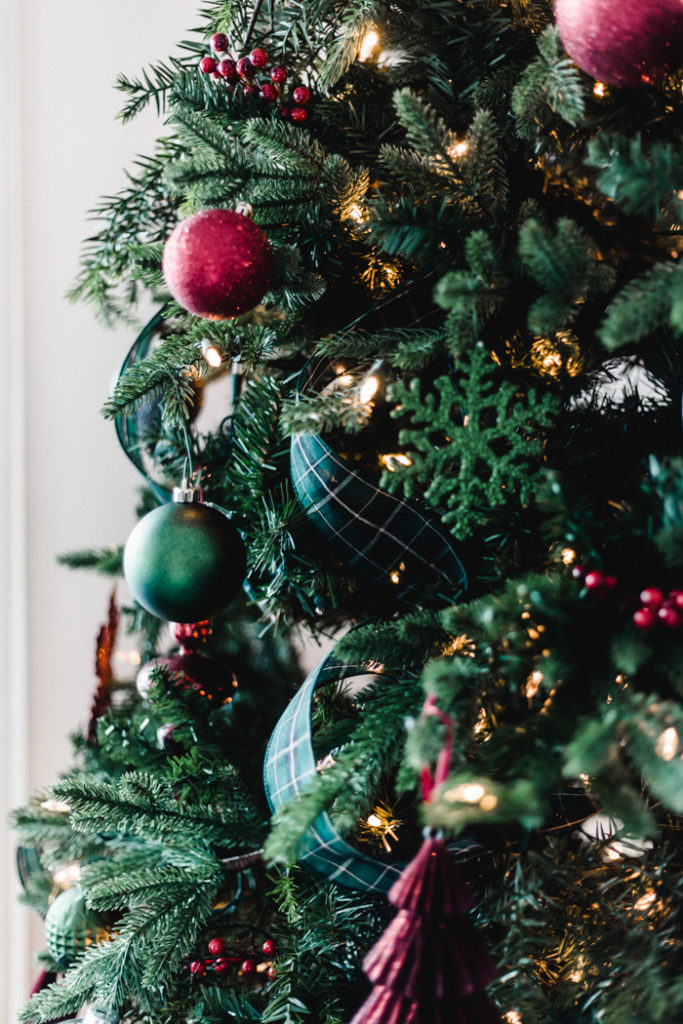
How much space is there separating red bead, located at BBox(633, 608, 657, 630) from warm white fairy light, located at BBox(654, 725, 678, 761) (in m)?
0.05

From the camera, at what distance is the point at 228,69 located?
20.8 inches

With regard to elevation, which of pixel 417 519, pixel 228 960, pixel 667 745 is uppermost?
pixel 417 519

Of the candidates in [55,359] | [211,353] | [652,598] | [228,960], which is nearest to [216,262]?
[211,353]

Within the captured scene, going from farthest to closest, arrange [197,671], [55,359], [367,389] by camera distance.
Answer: [55,359] < [197,671] < [367,389]

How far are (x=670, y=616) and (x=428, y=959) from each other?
20 centimetres

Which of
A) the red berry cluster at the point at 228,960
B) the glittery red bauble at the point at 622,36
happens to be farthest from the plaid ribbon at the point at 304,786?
the glittery red bauble at the point at 622,36

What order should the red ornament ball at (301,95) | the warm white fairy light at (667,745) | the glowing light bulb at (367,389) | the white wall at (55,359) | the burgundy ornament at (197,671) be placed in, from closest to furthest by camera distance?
the warm white fairy light at (667,745) → the glowing light bulb at (367,389) → the red ornament ball at (301,95) → the burgundy ornament at (197,671) → the white wall at (55,359)

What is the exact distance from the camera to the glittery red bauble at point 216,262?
0.45 m

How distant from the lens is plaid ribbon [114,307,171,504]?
0.64 m

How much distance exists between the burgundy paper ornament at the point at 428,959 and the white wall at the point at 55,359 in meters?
0.79

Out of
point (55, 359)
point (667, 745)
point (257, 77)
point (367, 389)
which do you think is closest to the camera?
point (667, 745)

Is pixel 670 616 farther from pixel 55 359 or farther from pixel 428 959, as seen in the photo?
pixel 55 359

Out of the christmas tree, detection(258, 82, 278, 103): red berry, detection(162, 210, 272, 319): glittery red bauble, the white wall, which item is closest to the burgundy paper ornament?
the christmas tree

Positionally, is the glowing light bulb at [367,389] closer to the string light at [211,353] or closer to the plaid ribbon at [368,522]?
the plaid ribbon at [368,522]
